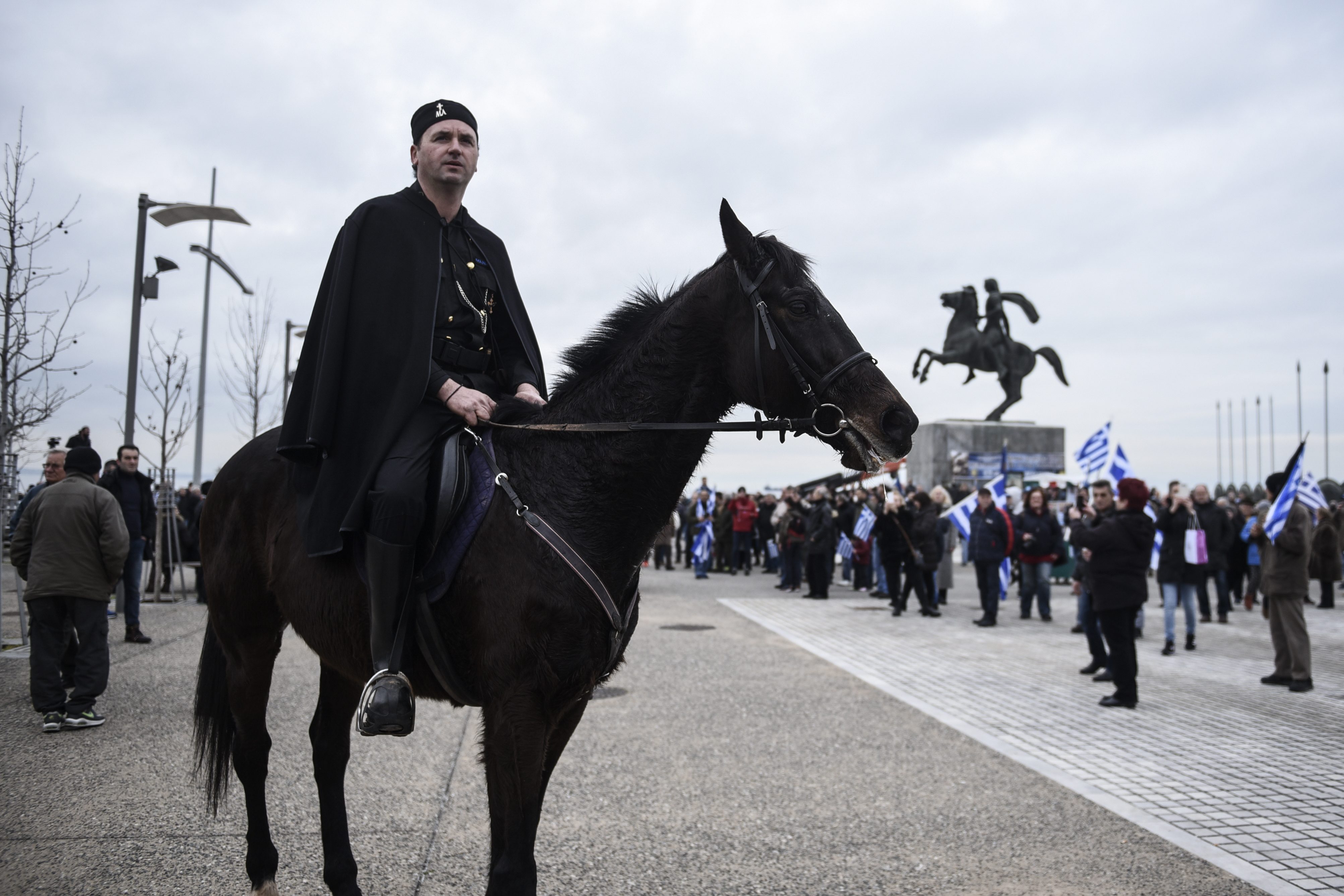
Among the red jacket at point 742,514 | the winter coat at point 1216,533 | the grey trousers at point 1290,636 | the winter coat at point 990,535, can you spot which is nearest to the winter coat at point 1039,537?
the winter coat at point 990,535

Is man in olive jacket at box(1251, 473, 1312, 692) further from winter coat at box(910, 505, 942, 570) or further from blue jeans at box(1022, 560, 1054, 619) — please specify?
winter coat at box(910, 505, 942, 570)

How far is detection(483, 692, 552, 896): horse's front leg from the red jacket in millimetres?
23356

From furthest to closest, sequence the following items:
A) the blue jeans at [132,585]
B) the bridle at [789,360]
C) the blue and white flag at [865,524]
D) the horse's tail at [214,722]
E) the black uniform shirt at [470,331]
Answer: the blue and white flag at [865,524]
the blue jeans at [132,585]
the horse's tail at [214,722]
the black uniform shirt at [470,331]
the bridle at [789,360]

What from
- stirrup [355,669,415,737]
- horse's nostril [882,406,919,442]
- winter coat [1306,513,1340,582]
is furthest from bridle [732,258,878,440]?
winter coat [1306,513,1340,582]

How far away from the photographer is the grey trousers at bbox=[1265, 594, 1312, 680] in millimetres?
9453

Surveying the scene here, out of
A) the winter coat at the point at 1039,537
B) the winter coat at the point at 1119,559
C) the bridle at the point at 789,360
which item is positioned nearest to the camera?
the bridle at the point at 789,360

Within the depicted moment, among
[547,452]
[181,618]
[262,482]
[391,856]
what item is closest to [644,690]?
[391,856]

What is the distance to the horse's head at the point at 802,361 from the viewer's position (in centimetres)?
265

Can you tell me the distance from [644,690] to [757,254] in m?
6.69

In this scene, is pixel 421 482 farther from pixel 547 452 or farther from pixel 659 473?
pixel 659 473

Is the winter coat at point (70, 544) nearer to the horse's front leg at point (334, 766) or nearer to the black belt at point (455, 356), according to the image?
the horse's front leg at point (334, 766)

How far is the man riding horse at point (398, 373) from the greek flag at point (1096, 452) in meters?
15.1

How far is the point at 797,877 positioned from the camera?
4.26 m

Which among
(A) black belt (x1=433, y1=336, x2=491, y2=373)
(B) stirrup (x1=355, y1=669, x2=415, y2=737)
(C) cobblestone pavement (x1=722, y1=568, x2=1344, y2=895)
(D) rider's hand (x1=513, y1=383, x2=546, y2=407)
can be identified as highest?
(A) black belt (x1=433, y1=336, x2=491, y2=373)
